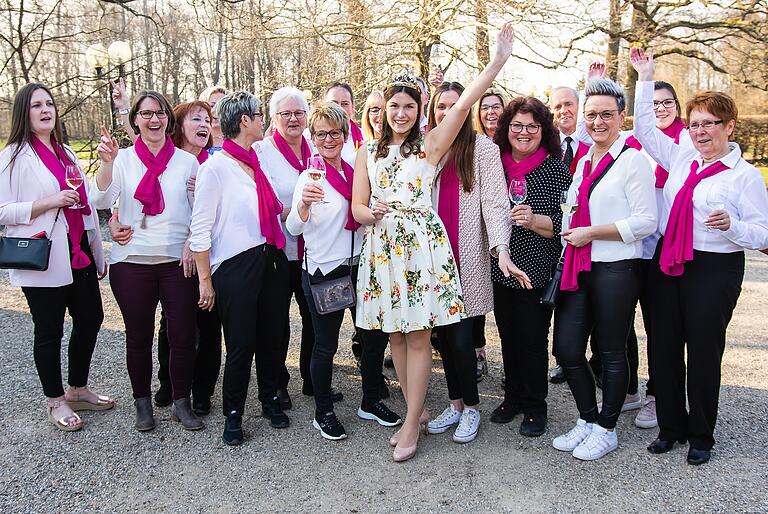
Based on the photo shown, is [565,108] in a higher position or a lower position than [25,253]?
higher

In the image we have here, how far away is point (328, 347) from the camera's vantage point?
3.83 metres

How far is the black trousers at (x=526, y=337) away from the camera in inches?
149

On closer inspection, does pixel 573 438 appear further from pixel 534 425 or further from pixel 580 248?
pixel 580 248

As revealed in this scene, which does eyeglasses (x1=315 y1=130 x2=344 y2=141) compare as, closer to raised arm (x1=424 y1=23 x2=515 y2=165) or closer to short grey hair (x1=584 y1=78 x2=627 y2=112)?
raised arm (x1=424 y1=23 x2=515 y2=165)

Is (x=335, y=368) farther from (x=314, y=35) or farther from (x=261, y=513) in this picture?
(x=314, y=35)

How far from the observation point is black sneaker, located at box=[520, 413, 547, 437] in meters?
3.88

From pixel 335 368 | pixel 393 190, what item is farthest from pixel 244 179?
pixel 335 368

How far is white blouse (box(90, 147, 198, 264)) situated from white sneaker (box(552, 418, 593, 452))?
8.64ft

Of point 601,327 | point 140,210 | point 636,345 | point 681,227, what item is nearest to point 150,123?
point 140,210

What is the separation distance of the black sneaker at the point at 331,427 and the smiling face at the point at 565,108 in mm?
2713

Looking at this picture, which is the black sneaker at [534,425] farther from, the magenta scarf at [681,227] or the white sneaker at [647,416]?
the magenta scarf at [681,227]

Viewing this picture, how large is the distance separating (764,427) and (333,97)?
13.0 feet

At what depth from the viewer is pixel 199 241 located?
11.7ft

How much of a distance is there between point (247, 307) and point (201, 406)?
104 centimetres
